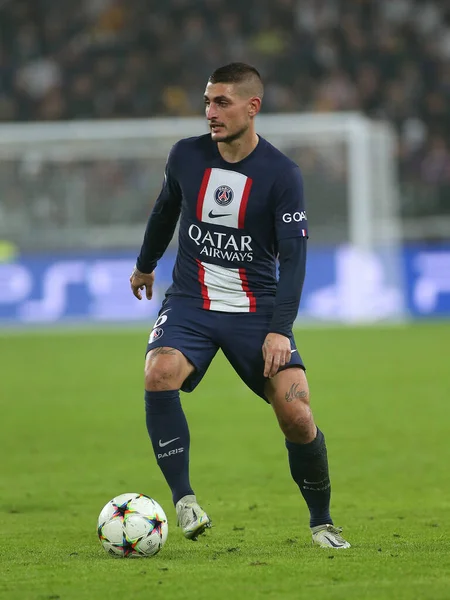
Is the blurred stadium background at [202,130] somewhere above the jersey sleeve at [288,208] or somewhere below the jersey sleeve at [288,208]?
above

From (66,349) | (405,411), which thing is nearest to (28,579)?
(405,411)

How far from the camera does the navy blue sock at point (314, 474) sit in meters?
5.06

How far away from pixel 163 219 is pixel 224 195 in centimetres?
42

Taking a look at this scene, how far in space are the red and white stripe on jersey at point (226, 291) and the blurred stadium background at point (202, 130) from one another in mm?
12389

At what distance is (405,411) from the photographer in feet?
32.5

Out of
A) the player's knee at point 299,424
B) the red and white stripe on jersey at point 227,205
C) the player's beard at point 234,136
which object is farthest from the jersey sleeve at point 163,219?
the player's knee at point 299,424

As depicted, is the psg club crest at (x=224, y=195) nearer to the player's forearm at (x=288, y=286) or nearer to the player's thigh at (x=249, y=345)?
the player's forearm at (x=288, y=286)

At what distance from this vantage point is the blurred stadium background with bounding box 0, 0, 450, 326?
18.2 metres

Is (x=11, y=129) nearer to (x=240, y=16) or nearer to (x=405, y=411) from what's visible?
(x=240, y=16)

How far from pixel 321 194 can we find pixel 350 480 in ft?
39.1

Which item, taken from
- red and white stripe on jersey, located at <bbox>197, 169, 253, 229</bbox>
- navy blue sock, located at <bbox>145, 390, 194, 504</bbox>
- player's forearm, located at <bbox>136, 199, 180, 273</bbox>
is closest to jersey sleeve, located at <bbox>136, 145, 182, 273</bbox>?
player's forearm, located at <bbox>136, 199, 180, 273</bbox>

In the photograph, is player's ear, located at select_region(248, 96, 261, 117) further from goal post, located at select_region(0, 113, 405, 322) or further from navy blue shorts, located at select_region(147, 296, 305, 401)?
A: goal post, located at select_region(0, 113, 405, 322)

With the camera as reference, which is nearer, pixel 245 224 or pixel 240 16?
pixel 245 224

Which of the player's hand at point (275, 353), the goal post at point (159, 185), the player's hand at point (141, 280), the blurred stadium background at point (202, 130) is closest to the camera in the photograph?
the player's hand at point (275, 353)
